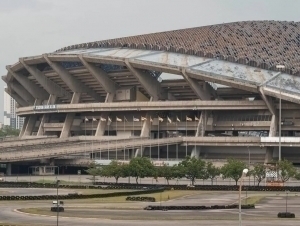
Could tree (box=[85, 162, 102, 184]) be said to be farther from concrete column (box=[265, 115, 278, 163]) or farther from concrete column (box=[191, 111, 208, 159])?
concrete column (box=[265, 115, 278, 163])

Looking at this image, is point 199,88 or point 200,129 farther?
point 199,88

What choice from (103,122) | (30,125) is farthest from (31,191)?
(30,125)

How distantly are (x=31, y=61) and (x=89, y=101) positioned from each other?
14812mm

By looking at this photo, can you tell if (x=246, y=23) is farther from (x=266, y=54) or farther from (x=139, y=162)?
(x=139, y=162)

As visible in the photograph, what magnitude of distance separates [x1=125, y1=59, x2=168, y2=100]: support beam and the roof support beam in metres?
26.7

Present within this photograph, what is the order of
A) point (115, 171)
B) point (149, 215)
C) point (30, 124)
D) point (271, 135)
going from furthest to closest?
point (30, 124) → point (271, 135) → point (115, 171) → point (149, 215)

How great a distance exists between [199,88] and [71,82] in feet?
100

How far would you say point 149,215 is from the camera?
2867 inches

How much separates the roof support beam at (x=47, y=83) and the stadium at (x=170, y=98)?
0.21 m

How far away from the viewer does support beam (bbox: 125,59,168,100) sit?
159825mm

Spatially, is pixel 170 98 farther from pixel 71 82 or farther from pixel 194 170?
pixel 194 170

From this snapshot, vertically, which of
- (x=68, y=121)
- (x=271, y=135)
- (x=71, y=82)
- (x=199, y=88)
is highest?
(x=71, y=82)

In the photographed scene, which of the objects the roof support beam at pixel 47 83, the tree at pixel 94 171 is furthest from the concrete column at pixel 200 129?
the roof support beam at pixel 47 83

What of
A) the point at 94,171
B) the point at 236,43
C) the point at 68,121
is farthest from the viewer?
the point at 68,121
